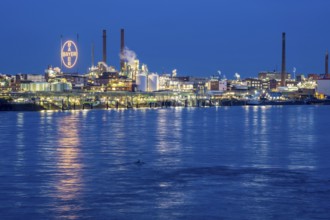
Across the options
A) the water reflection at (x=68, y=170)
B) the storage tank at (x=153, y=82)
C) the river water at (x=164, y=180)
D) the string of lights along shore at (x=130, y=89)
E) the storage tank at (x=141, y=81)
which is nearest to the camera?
the river water at (x=164, y=180)

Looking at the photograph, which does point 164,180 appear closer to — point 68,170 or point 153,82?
point 68,170

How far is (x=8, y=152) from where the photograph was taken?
2475 centimetres

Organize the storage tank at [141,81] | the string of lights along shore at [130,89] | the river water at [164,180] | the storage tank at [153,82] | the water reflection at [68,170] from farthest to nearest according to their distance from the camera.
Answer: the storage tank at [153,82] < the storage tank at [141,81] < the string of lights along shore at [130,89] < the water reflection at [68,170] < the river water at [164,180]

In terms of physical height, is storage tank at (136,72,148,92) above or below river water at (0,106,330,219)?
above

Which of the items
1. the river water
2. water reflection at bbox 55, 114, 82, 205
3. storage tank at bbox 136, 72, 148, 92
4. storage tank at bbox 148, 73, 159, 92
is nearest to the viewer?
the river water

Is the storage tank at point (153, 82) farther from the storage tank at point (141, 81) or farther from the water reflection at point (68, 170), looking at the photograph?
the water reflection at point (68, 170)

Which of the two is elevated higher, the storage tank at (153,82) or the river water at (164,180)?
the storage tank at (153,82)

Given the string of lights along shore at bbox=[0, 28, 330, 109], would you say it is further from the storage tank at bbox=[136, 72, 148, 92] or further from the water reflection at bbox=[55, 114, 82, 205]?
the water reflection at bbox=[55, 114, 82, 205]

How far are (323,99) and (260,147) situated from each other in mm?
116595

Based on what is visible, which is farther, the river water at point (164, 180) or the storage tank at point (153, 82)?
the storage tank at point (153, 82)

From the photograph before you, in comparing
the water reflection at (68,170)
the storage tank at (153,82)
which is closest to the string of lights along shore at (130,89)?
the storage tank at (153,82)

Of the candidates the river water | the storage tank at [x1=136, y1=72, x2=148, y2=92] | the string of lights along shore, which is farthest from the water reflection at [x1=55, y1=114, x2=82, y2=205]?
the storage tank at [x1=136, y1=72, x2=148, y2=92]

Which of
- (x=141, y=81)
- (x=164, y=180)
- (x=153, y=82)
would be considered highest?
(x=141, y=81)

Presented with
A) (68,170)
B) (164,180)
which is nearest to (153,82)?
(68,170)
